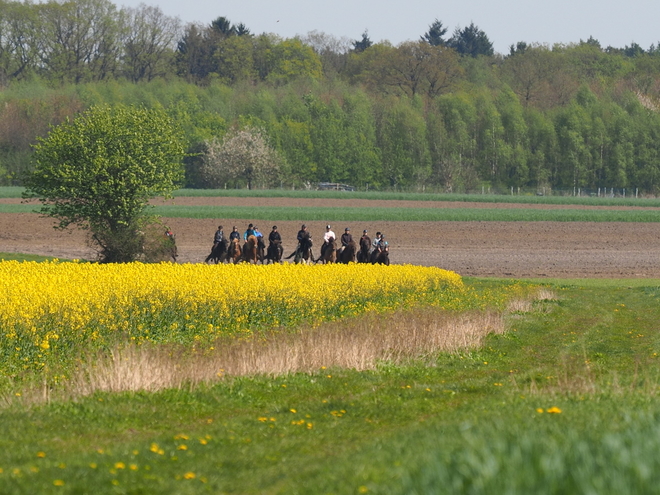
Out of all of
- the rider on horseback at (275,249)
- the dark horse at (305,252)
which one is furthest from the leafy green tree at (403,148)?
the rider on horseback at (275,249)

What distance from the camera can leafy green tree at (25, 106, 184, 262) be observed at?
128 ft

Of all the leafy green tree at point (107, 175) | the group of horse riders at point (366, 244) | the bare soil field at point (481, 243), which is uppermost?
the leafy green tree at point (107, 175)

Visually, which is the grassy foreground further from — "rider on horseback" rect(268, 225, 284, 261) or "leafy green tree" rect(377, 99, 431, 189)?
"leafy green tree" rect(377, 99, 431, 189)

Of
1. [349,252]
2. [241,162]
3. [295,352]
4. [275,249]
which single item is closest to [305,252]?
[275,249]

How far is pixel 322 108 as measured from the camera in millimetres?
122750

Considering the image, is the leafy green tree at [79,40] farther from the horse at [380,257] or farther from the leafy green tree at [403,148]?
the horse at [380,257]

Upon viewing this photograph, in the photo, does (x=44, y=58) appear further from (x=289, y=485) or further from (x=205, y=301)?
(x=289, y=485)

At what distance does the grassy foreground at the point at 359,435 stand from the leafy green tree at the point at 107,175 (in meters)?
24.8

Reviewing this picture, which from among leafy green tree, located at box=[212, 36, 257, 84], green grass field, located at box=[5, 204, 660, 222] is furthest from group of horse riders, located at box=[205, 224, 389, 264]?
leafy green tree, located at box=[212, 36, 257, 84]

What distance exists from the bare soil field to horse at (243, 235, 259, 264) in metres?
4.82

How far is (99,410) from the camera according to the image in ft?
37.0

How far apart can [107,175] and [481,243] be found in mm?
24348

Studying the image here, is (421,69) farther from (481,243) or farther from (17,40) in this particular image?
(481,243)

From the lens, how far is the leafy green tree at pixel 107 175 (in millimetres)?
38906
